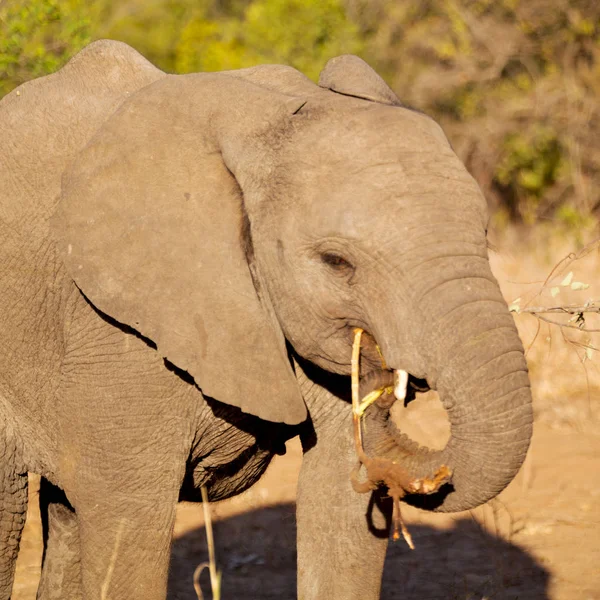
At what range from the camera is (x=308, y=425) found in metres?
4.19

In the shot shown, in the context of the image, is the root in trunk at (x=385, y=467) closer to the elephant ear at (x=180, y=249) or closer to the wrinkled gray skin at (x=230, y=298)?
the wrinkled gray skin at (x=230, y=298)

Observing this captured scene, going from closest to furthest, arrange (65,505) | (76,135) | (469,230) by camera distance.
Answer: (469,230)
(76,135)
(65,505)

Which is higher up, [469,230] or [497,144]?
[469,230]

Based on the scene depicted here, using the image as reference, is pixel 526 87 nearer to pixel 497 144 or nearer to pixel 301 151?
pixel 497 144

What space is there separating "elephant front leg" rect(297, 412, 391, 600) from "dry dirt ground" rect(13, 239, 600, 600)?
3.23ft

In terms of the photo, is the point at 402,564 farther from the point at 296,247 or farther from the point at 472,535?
the point at 296,247

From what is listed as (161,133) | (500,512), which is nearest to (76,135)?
(161,133)

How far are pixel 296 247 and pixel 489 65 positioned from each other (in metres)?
10.8

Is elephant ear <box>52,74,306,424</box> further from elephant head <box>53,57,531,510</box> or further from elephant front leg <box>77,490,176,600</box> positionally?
elephant front leg <box>77,490,176,600</box>

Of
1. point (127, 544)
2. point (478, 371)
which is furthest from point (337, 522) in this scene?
point (478, 371)

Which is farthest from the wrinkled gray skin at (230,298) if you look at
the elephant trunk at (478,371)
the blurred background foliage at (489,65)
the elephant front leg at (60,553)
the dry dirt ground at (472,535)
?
the blurred background foliage at (489,65)

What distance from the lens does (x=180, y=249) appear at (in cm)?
360

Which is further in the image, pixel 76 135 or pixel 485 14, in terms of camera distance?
pixel 485 14

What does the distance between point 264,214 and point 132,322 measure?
1.65 feet
